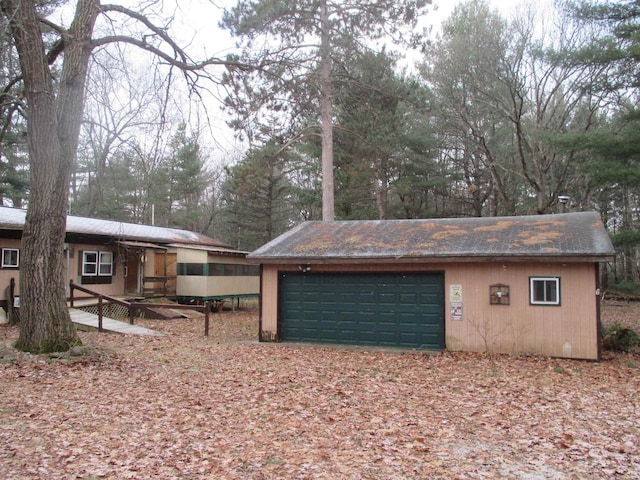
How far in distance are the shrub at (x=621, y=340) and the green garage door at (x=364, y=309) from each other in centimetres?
450

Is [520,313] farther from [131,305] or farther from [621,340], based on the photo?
[131,305]

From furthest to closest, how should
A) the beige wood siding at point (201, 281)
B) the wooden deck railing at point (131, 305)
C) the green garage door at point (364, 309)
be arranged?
the beige wood siding at point (201, 281)
the wooden deck railing at point (131, 305)
the green garage door at point (364, 309)

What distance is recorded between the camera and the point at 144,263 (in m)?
21.0

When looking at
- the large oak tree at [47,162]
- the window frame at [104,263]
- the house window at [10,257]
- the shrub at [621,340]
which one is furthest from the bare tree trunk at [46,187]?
the shrub at [621,340]

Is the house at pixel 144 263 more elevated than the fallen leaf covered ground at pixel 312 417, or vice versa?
the house at pixel 144 263

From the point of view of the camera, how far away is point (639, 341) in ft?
43.3

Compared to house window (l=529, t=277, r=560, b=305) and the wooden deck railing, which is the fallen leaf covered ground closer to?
house window (l=529, t=277, r=560, b=305)

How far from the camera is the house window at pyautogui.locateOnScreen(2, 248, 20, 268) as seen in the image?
15.9m

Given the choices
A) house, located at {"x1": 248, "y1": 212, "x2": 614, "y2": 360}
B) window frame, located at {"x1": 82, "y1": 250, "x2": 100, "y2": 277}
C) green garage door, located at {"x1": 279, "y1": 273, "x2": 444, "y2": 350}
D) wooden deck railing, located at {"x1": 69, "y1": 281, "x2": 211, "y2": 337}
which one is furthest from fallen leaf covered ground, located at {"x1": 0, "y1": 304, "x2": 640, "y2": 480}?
window frame, located at {"x1": 82, "y1": 250, "x2": 100, "y2": 277}

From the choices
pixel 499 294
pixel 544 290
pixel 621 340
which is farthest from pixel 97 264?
pixel 621 340

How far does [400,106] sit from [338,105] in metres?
3.53

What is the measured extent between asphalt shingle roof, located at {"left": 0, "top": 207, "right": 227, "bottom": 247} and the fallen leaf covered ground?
850 centimetres

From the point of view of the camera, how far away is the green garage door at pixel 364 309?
12.4m

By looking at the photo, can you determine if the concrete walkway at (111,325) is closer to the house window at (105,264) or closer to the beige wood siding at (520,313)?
the house window at (105,264)
